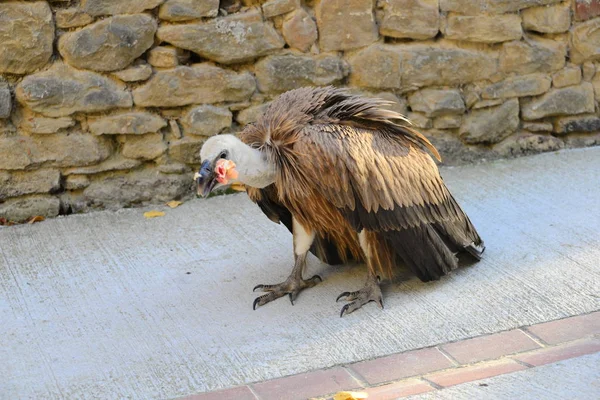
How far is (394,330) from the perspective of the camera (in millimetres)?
3596

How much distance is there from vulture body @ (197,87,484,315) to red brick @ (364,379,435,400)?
2.16ft

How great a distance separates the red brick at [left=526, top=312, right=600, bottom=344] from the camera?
3492 mm

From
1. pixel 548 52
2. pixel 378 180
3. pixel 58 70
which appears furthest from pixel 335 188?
pixel 548 52

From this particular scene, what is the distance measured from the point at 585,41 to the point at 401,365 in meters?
3.17

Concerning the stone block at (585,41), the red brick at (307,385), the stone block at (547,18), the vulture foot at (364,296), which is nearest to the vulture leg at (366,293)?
the vulture foot at (364,296)

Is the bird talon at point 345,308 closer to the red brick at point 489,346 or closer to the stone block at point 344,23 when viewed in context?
the red brick at point 489,346

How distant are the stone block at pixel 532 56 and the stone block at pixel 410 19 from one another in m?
0.54

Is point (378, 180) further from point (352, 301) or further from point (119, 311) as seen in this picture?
point (119, 311)

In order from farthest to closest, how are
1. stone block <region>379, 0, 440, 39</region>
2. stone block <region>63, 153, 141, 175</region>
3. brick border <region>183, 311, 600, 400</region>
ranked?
stone block <region>379, 0, 440, 39</region> → stone block <region>63, 153, 141, 175</region> → brick border <region>183, 311, 600, 400</region>

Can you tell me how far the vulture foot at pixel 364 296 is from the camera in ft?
12.4

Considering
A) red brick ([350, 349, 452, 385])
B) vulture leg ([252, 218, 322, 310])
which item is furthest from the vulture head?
red brick ([350, 349, 452, 385])

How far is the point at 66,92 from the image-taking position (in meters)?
4.72

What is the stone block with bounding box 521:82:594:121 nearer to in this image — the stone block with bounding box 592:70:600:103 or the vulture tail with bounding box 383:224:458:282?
the stone block with bounding box 592:70:600:103

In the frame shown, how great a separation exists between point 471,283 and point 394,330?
0.60 m
